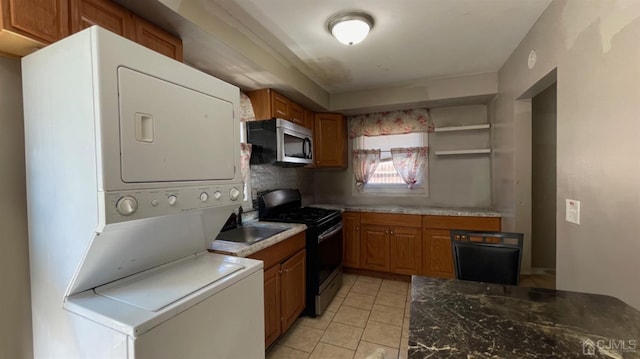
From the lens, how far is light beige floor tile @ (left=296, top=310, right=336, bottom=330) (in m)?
2.26

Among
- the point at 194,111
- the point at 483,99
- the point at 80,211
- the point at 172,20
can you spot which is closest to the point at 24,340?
the point at 80,211

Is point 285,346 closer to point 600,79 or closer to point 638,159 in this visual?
point 638,159

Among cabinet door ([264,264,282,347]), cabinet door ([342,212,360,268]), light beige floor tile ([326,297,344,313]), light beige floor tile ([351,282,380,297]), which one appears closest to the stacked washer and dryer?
cabinet door ([264,264,282,347])

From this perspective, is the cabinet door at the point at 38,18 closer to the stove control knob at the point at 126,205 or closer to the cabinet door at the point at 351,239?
the stove control knob at the point at 126,205

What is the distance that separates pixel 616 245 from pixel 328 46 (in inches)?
83.6

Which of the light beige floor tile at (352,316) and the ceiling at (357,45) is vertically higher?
the ceiling at (357,45)

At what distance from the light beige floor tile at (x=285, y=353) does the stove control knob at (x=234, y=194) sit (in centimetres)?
127

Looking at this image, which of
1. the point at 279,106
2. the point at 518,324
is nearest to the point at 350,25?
the point at 279,106

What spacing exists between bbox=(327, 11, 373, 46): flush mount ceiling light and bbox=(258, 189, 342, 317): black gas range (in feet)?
4.98

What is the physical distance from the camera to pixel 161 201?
1.01 meters

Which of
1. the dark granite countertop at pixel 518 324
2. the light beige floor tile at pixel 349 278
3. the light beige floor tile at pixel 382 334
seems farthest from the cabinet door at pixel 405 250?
the dark granite countertop at pixel 518 324

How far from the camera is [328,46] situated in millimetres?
2188

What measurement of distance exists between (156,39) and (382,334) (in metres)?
2.55

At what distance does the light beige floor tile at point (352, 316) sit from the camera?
7.58 feet
